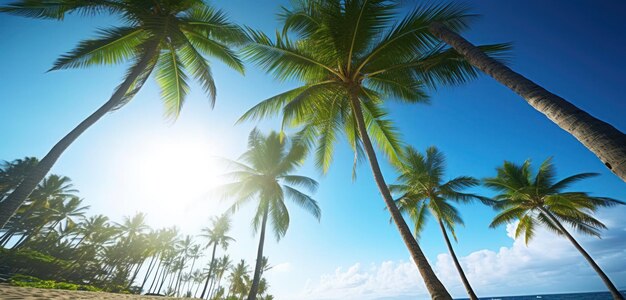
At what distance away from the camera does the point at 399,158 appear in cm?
873

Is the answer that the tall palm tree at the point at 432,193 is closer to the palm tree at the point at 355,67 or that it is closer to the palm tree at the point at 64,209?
the palm tree at the point at 355,67

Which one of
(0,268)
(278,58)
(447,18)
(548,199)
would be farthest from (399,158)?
(0,268)

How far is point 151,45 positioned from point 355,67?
245 inches

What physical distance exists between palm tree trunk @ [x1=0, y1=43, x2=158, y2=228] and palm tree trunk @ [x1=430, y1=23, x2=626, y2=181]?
742cm

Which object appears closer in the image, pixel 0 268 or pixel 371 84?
pixel 371 84

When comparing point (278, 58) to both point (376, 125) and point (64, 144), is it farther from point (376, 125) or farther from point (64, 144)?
point (64, 144)

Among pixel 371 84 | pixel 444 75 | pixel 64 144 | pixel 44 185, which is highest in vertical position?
pixel 44 185

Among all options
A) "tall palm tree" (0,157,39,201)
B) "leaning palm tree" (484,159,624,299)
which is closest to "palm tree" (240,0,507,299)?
"leaning palm tree" (484,159,624,299)

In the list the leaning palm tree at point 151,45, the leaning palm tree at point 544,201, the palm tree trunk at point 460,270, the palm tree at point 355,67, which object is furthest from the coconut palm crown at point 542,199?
the leaning palm tree at point 151,45

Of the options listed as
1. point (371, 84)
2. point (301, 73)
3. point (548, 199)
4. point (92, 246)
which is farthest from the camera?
point (92, 246)

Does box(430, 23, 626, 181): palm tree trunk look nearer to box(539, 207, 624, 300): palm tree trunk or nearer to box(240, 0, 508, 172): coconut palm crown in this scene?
box(240, 0, 508, 172): coconut palm crown

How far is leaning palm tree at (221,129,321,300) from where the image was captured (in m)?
14.5

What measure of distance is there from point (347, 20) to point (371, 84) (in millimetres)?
2737

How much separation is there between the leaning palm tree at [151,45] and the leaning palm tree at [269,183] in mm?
7108
